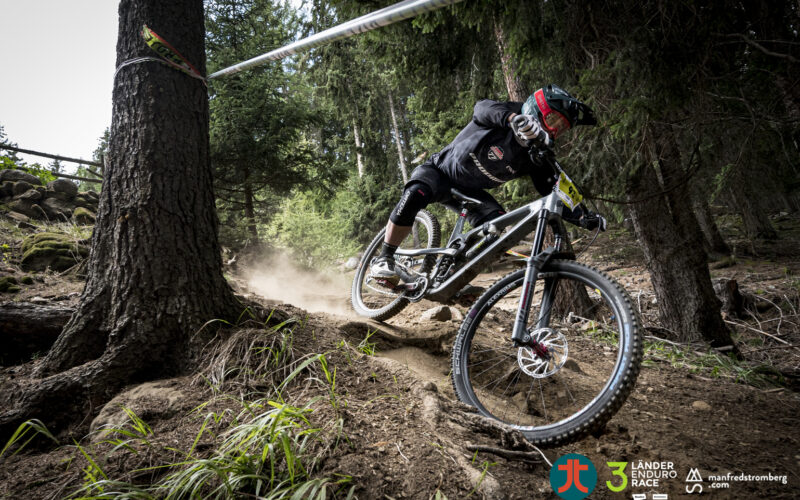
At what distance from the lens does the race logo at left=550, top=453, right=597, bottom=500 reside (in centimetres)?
156

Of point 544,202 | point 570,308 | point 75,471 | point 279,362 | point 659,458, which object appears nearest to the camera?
point 75,471

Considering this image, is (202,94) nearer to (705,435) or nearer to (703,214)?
(705,435)

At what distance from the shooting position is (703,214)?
11141 mm

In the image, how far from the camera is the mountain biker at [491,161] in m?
2.38

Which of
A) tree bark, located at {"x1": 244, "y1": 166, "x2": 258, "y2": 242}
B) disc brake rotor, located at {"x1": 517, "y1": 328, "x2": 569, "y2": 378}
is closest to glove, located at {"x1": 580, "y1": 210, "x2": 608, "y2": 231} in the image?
disc brake rotor, located at {"x1": 517, "y1": 328, "x2": 569, "y2": 378}

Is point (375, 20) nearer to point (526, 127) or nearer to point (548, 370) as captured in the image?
point (526, 127)

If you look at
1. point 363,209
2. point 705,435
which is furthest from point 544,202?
point 363,209

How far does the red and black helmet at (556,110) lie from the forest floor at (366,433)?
186 centimetres

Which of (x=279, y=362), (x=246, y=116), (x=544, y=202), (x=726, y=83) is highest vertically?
(x=246, y=116)

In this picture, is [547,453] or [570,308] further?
[570,308]

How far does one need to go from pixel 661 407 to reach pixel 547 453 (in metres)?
1.16

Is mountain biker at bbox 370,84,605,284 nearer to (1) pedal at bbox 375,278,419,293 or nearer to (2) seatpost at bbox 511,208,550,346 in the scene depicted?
(1) pedal at bbox 375,278,419,293

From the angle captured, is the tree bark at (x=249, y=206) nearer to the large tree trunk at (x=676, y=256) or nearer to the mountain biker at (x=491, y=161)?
the mountain biker at (x=491, y=161)
